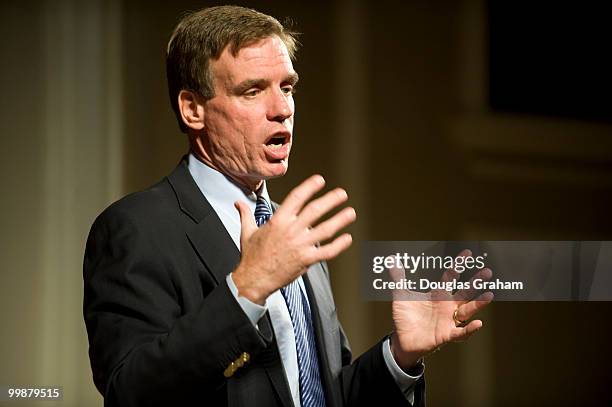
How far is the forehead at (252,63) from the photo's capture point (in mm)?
1301

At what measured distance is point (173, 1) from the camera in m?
2.60

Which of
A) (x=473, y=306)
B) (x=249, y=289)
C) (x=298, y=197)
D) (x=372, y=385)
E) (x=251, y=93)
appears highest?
(x=251, y=93)

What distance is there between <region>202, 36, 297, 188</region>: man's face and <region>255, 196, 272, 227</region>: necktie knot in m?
0.05

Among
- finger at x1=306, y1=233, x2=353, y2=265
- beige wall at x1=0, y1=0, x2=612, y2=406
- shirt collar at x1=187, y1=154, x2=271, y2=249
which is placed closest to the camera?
finger at x1=306, y1=233, x2=353, y2=265

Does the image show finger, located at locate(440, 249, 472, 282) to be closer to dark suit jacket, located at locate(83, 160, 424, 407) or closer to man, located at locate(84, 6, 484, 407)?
man, located at locate(84, 6, 484, 407)

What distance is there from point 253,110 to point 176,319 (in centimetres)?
33

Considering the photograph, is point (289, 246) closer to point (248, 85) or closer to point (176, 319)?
point (176, 319)

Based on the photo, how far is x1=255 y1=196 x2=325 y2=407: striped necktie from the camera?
1274 mm

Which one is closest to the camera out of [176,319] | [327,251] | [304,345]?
[327,251]

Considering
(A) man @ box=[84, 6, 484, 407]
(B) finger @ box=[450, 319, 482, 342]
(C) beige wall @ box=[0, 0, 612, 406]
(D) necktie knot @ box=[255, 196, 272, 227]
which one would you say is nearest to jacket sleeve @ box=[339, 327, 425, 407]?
(A) man @ box=[84, 6, 484, 407]

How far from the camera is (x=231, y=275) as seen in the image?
1.08 m

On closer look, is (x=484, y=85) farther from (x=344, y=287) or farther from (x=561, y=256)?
(x=561, y=256)

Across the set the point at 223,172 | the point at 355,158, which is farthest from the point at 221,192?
the point at 355,158

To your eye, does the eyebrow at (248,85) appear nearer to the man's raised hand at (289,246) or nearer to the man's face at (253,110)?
the man's face at (253,110)
